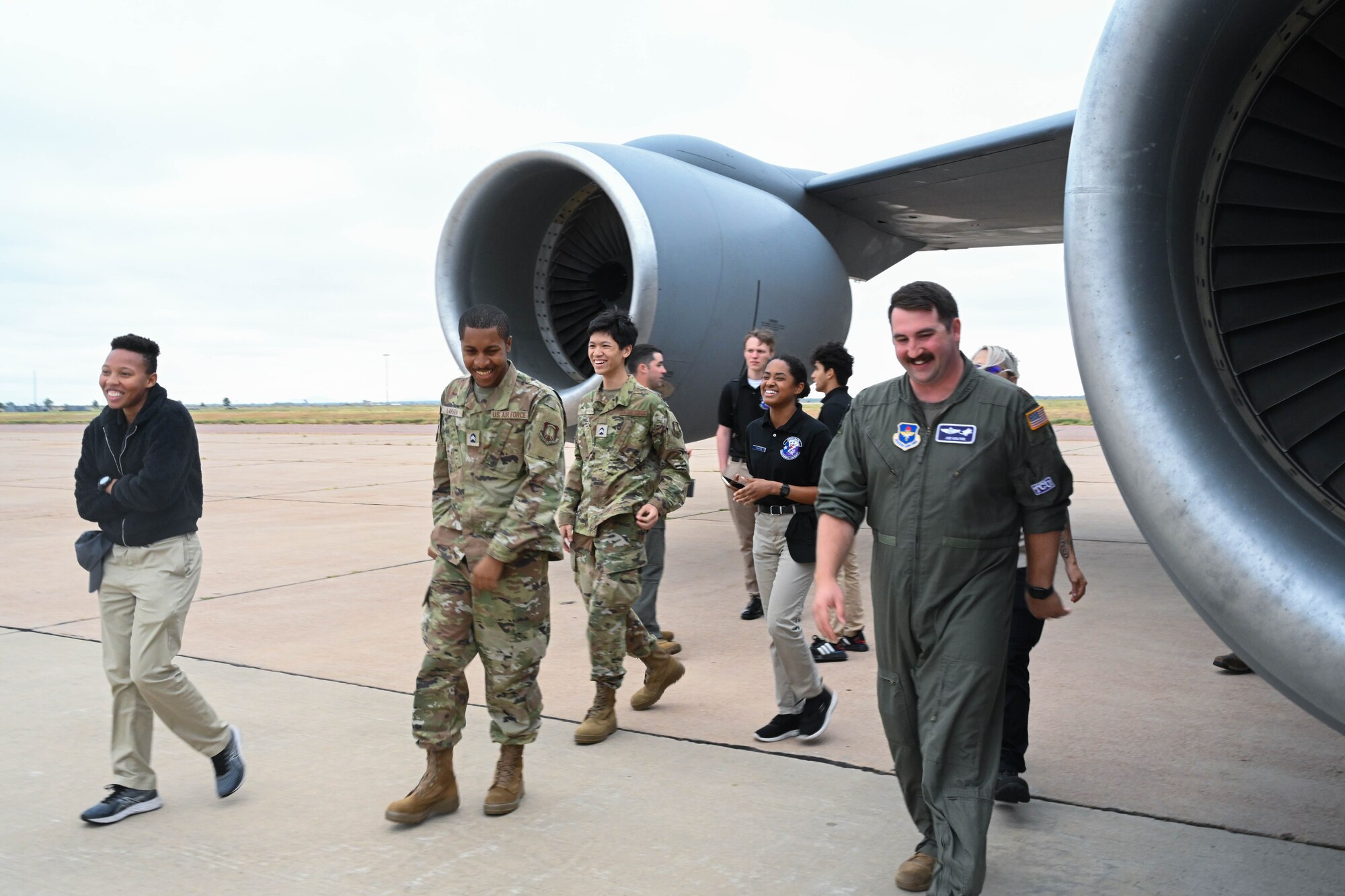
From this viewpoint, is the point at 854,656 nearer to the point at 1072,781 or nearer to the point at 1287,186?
the point at 1072,781

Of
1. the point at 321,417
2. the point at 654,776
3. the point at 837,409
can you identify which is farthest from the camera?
the point at 321,417

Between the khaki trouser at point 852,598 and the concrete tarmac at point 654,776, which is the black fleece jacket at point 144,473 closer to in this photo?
the concrete tarmac at point 654,776

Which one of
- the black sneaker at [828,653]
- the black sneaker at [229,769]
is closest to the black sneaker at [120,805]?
the black sneaker at [229,769]

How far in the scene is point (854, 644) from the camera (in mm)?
5246

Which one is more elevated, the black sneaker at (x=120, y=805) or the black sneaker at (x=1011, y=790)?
the black sneaker at (x=1011, y=790)

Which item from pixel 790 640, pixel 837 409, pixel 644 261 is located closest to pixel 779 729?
pixel 790 640

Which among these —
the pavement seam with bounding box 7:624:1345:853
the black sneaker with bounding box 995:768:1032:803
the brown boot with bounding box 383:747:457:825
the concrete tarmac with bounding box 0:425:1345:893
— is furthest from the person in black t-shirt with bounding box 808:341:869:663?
the brown boot with bounding box 383:747:457:825

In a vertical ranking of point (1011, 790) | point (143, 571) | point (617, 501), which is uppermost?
point (617, 501)

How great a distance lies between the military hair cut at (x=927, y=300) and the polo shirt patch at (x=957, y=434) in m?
0.25

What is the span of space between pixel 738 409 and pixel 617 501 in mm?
1663

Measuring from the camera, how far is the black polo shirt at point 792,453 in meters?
4.26

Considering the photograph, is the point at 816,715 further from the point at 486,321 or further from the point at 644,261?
the point at 644,261

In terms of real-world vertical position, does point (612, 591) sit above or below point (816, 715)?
above

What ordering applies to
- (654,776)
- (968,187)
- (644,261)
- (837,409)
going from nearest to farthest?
1. (654,776)
2. (837,409)
3. (644,261)
4. (968,187)
